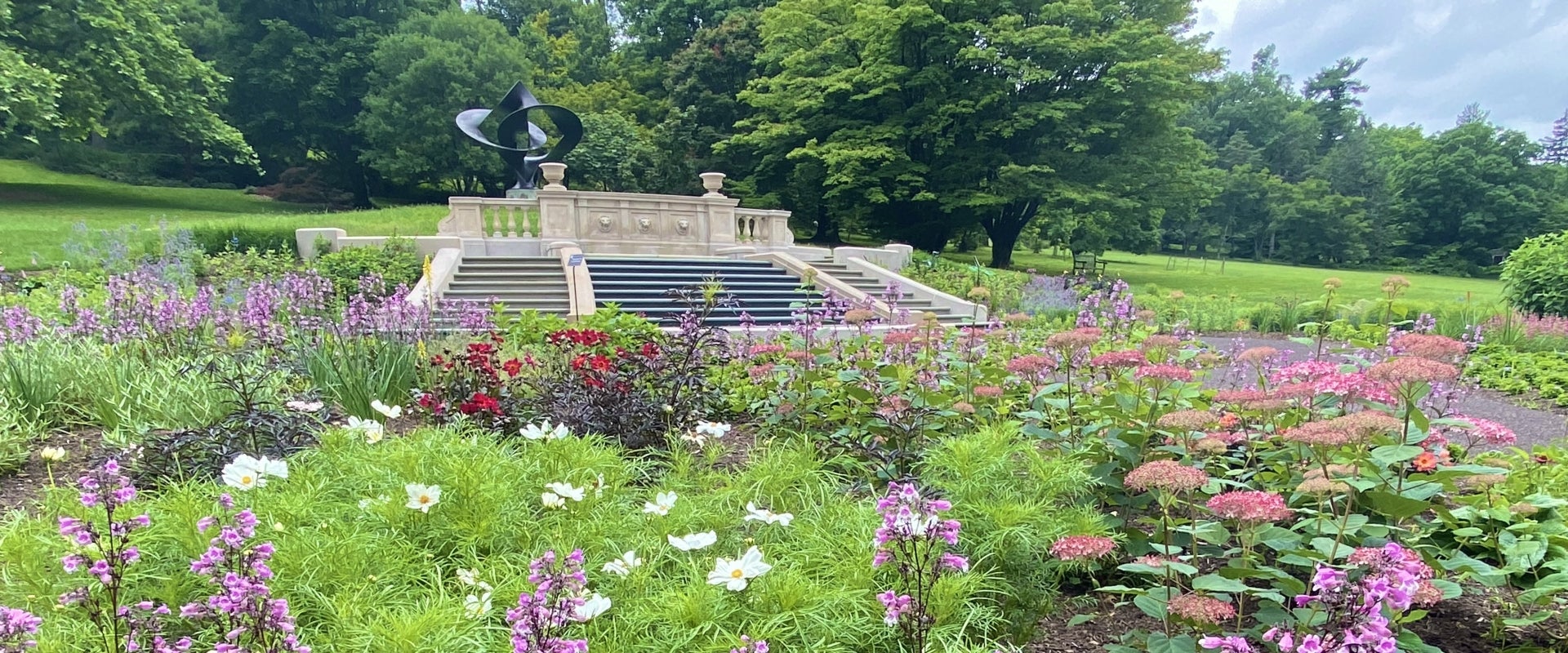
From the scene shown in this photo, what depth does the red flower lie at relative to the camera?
360cm

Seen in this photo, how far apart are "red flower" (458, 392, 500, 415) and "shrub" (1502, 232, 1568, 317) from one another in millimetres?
13335

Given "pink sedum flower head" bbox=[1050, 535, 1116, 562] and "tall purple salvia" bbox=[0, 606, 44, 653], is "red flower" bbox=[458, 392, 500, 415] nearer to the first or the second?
"tall purple salvia" bbox=[0, 606, 44, 653]

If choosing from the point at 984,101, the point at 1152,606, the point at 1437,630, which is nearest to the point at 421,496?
the point at 1152,606

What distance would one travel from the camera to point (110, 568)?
4.54ft

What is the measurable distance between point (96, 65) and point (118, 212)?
439cm

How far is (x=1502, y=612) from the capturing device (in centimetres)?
224

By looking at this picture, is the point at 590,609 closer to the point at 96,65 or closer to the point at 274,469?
the point at 274,469

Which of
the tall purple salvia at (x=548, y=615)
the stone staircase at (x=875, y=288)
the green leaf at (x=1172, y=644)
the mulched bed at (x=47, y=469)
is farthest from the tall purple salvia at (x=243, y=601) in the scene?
the stone staircase at (x=875, y=288)

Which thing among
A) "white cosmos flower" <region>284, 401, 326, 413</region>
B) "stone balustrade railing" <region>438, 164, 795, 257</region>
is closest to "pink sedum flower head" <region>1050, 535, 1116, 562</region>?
"white cosmos flower" <region>284, 401, 326, 413</region>

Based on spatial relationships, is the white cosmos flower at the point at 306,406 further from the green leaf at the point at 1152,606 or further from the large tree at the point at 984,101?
the large tree at the point at 984,101

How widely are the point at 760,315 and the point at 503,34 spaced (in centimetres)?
2615

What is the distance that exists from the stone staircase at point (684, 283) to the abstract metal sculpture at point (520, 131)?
5.81 metres

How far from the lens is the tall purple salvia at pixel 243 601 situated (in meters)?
1.32

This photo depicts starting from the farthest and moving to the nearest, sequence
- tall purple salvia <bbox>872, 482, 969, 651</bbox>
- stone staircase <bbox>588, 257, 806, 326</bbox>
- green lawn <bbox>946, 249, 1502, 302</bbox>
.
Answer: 1. green lawn <bbox>946, 249, 1502, 302</bbox>
2. stone staircase <bbox>588, 257, 806, 326</bbox>
3. tall purple salvia <bbox>872, 482, 969, 651</bbox>
